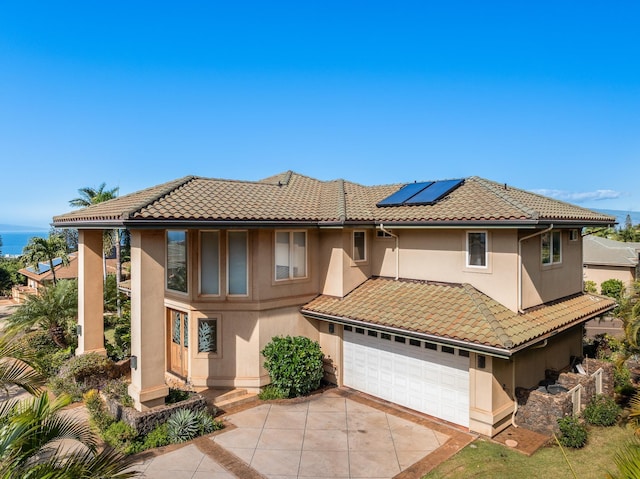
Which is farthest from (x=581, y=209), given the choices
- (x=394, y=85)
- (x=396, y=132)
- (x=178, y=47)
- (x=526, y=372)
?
(x=178, y=47)

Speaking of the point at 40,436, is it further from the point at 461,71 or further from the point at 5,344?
the point at 461,71

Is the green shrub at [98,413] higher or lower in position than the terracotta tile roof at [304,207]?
lower

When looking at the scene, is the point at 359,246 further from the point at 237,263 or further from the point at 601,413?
the point at 601,413

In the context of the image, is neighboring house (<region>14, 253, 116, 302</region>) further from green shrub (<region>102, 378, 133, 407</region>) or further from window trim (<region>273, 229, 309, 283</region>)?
window trim (<region>273, 229, 309, 283</region>)

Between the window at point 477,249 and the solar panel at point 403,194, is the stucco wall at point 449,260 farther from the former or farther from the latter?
the solar panel at point 403,194

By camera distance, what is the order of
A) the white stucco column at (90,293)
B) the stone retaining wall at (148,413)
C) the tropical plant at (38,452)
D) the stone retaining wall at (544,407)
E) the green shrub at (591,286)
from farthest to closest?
1. the green shrub at (591,286)
2. the white stucco column at (90,293)
3. the stone retaining wall at (544,407)
4. the stone retaining wall at (148,413)
5. the tropical plant at (38,452)

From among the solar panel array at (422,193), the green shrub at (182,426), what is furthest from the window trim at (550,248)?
the green shrub at (182,426)

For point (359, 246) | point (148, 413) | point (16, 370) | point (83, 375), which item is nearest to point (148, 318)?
point (148, 413)
